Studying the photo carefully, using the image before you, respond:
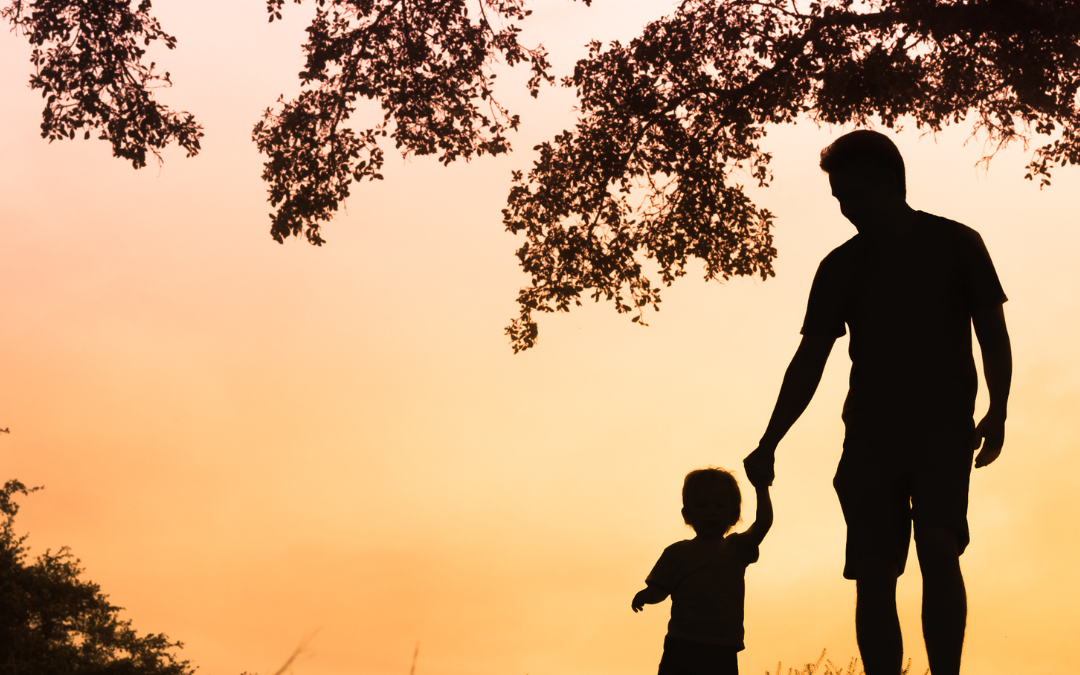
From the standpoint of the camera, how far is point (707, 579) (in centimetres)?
556

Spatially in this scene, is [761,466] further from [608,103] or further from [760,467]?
[608,103]

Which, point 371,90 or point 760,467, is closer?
point 760,467

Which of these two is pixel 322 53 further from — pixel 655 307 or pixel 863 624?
pixel 863 624

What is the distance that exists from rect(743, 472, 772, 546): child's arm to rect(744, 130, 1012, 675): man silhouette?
7 cm

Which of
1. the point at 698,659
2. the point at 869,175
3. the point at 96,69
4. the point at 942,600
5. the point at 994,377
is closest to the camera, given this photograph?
the point at 942,600

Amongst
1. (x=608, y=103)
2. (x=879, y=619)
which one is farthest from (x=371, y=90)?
(x=879, y=619)

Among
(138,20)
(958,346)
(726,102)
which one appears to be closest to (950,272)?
(958,346)

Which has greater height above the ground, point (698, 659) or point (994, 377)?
point (994, 377)

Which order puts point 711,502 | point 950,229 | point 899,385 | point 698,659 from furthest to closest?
1. point 711,502
2. point 698,659
3. point 950,229
4. point 899,385

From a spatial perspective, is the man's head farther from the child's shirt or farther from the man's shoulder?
the child's shirt

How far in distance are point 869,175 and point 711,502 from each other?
195cm

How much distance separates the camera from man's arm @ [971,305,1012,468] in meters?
4.93

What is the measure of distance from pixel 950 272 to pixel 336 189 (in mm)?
11419

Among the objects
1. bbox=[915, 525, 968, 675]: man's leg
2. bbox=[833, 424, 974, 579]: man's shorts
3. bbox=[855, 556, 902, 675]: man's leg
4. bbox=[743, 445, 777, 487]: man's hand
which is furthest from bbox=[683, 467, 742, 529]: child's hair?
bbox=[915, 525, 968, 675]: man's leg
